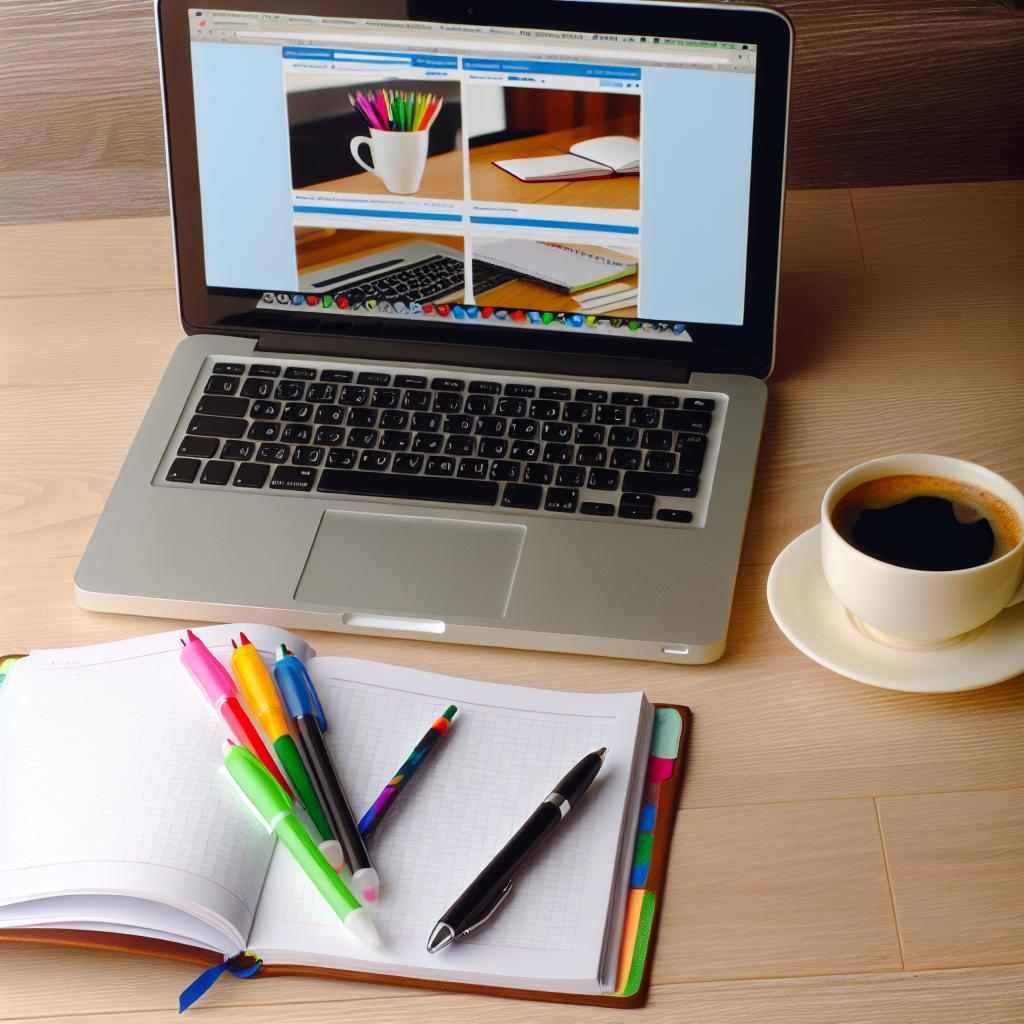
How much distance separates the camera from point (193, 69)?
861mm

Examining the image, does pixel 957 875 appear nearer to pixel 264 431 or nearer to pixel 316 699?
pixel 316 699

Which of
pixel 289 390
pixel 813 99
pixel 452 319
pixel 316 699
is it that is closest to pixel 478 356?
pixel 452 319

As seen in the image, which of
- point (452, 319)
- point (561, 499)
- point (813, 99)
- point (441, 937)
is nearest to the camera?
point (441, 937)

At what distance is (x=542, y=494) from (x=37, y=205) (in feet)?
2.12

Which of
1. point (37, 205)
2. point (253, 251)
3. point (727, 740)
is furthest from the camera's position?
point (37, 205)

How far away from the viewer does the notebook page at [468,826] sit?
0.57 metres

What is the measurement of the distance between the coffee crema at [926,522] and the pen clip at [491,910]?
0.25 meters

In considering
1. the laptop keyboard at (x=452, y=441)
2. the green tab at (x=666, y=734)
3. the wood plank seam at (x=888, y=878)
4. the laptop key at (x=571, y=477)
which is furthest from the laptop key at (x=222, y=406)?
the wood plank seam at (x=888, y=878)

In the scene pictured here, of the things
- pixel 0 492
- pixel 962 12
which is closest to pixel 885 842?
pixel 0 492

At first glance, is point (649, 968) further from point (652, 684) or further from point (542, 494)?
point (542, 494)

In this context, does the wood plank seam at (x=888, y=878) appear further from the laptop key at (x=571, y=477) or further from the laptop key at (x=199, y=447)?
the laptop key at (x=199, y=447)

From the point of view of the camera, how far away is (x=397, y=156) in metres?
0.85

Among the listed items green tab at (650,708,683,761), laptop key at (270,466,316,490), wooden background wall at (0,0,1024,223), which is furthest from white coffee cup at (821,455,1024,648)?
wooden background wall at (0,0,1024,223)

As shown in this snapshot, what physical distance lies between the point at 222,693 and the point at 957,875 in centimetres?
38
